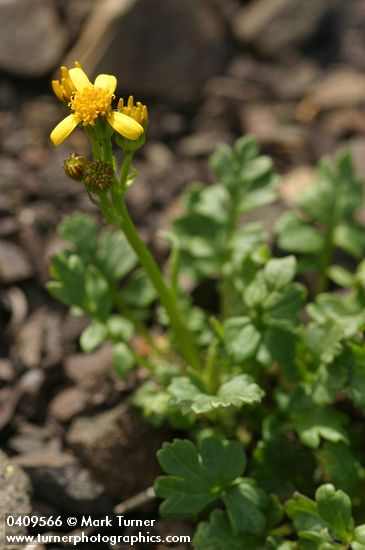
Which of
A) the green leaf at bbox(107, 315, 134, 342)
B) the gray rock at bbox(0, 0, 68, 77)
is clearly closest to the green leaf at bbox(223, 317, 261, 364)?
the green leaf at bbox(107, 315, 134, 342)

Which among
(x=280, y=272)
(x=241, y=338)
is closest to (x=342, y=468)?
(x=241, y=338)

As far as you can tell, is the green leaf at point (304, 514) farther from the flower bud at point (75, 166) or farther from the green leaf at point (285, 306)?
the flower bud at point (75, 166)

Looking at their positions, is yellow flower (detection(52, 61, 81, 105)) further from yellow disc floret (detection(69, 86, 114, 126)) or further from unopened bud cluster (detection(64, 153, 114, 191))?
unopened bud cluster (detection(64, 153, 114, 191))

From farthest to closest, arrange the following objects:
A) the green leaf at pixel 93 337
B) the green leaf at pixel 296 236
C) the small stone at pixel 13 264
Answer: the small stone at pixel 13 264, the green leaf at pixel 296 236, the green leaf at pixel 93 337

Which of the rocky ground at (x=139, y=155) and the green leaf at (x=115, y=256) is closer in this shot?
the rocky ground at (x=139, y=155)

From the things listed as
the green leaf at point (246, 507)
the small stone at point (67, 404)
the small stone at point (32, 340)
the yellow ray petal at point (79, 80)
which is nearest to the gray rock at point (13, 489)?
the small stone at point (67, 404)
